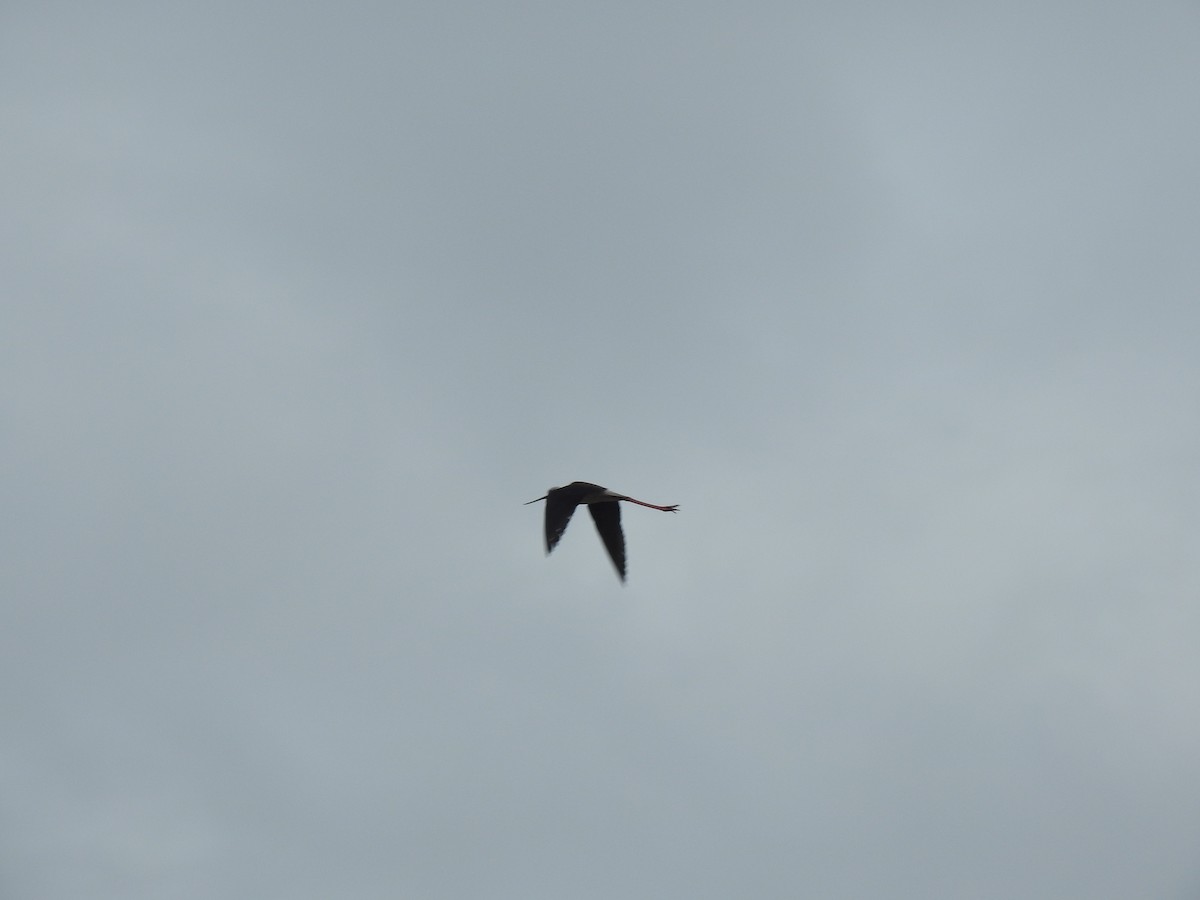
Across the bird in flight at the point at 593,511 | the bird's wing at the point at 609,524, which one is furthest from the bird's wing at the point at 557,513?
the bird's wing at the point at 609,524

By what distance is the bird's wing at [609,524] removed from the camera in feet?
115

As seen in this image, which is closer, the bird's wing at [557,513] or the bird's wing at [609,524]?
the bird's wing at [557,513]

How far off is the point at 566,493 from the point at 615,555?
2409 mm

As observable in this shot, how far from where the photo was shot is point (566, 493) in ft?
110

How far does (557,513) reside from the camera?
3306 centimetres

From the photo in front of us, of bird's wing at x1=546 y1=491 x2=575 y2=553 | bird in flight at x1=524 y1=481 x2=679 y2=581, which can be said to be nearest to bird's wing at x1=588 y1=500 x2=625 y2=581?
bird in flight at x1=524 y1=481 x2=679 y2=581

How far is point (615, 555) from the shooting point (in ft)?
115

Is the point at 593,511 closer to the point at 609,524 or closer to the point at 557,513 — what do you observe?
the point at 609,524

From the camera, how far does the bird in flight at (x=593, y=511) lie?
32809mm

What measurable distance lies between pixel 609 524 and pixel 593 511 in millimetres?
532

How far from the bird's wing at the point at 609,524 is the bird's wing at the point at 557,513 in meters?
1.51

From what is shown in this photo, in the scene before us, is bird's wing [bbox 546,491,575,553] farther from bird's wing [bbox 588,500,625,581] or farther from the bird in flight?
bird's wing [bbox 588,500,625,581]

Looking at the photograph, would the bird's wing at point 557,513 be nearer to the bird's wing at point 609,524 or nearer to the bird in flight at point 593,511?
the bird in flight at point 593,511

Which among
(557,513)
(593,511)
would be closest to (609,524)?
(593,511)
